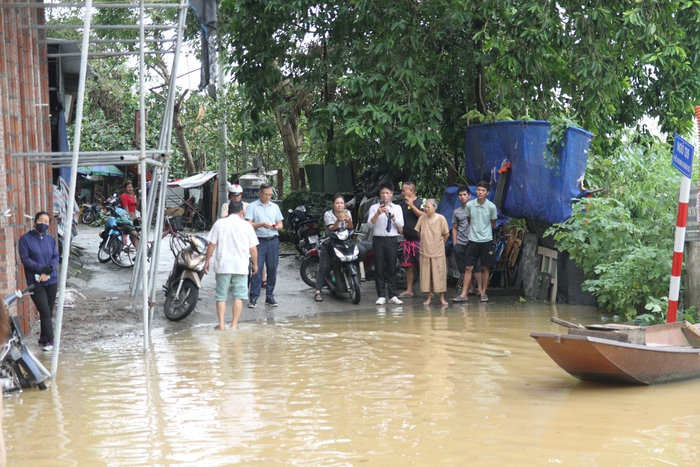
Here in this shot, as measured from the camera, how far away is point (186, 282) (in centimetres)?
1121

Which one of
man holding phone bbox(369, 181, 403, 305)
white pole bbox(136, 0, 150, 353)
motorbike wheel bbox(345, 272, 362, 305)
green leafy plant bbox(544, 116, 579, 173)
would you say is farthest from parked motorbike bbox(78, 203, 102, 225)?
white pole bbox(136, 0, 150, 353)

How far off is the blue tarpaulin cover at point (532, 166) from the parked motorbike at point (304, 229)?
3.68 metres

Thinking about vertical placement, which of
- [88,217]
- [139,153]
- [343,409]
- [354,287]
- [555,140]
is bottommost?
[343,409]

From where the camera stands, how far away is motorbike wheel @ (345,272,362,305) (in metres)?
12.7

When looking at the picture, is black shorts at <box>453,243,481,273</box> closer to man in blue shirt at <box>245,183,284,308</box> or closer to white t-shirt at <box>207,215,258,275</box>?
man in blue shirt at <box>245,183,284,308</box>

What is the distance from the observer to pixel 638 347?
664cm

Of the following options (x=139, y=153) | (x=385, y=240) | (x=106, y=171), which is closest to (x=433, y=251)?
(x=385, y=240)

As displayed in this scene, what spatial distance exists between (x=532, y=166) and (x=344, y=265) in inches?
123

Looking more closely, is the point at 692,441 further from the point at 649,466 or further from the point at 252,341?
the point at 252,341

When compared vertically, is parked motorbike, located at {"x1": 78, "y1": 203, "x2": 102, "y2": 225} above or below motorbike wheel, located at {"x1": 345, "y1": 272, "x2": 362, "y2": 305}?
above

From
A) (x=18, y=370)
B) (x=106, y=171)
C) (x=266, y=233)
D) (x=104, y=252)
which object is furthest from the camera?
(x=106, y=171)

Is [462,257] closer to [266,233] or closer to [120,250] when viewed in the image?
[266,233]

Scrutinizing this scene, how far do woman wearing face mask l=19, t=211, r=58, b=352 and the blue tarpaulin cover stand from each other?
Answer: 22.2 feet

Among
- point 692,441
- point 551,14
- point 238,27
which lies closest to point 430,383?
point 692,441
